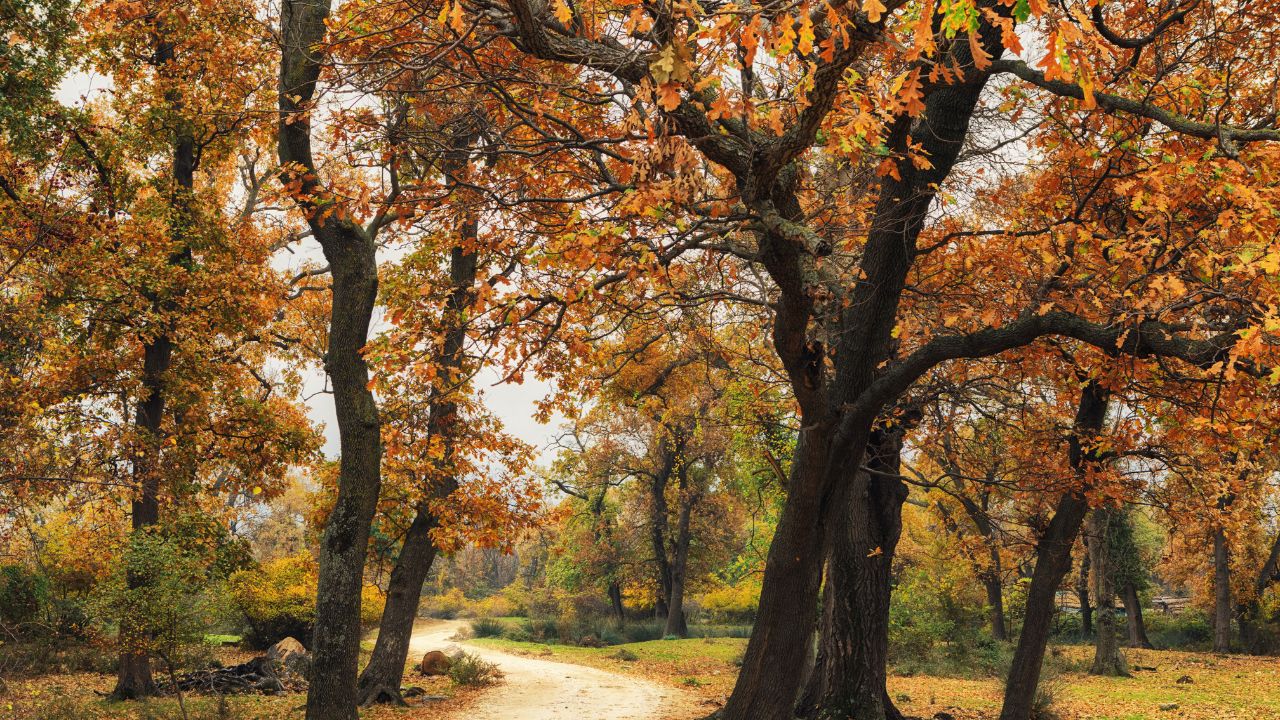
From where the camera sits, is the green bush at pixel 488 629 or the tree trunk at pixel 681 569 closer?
the tree trunk at pixel 681 569

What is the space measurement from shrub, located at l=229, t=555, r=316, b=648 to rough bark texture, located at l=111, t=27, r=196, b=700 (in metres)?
6.18

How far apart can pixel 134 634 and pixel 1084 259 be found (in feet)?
42.5

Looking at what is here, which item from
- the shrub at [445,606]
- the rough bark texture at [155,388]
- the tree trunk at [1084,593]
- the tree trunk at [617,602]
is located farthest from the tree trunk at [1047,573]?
the shrub at [445,606]

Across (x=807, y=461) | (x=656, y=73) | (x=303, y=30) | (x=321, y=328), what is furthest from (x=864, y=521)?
(x=321, y=328)

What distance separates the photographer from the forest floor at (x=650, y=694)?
40.4 ft

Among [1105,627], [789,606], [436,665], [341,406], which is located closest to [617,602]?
[436,665]

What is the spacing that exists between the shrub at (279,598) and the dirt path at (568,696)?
5432mm

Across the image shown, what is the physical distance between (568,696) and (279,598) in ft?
31.9

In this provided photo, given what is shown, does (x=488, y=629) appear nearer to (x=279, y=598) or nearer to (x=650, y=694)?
(x=279, y=598)

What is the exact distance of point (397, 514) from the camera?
49.9 ft

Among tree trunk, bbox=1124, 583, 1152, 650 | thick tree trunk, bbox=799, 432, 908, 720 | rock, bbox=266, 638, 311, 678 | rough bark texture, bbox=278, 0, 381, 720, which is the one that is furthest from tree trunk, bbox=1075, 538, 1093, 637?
rough bark texture, bbox=278, 0, 381, 720

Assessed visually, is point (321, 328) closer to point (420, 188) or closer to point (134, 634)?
point (134, 634)

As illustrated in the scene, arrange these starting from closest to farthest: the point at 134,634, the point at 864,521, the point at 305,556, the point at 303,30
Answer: the point at 303,30
the point at 864,521
the point at 134,634
the point at 305,556

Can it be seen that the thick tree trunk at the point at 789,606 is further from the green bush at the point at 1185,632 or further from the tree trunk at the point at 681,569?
the green bush at the point at 1185,632
